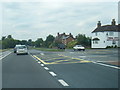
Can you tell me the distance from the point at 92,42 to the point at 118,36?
31.7 feet

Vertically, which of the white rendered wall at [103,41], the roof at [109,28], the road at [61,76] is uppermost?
the roof at [109,28]

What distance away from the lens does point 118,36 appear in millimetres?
72062

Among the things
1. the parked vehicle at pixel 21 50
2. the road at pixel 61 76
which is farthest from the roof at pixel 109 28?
the road at pixel 61 76

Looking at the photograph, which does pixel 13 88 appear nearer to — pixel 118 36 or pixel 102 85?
pixel 102 85

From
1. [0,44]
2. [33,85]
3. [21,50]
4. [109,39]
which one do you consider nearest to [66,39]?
[0,44]

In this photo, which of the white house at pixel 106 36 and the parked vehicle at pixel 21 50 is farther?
the white house at pixel 106 36

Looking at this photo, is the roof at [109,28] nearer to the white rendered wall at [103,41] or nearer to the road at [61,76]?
the white rendered wall at [103,41]

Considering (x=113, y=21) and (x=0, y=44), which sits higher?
(x=113, y=21)

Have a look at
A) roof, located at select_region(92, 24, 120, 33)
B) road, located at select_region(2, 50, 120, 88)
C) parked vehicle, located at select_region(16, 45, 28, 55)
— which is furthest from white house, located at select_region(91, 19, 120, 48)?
road, located at select_region(2, 50, 120, 88)

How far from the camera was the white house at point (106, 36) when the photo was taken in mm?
69938

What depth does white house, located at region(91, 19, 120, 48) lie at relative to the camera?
229 ft

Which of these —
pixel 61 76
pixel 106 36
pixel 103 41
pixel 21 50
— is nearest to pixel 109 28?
pixel 106 36

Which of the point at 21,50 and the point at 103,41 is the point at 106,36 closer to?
the point at 103,41

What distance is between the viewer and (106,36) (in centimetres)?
7119
